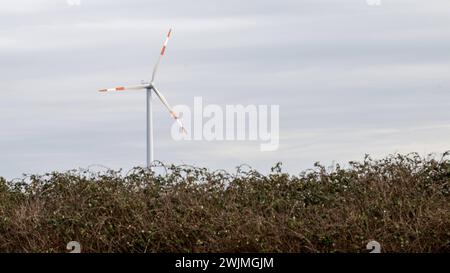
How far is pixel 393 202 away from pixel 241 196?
2.43 m

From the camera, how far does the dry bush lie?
12523mm

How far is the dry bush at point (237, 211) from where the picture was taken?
1252cm

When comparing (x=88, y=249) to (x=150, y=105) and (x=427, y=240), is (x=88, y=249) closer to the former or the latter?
(x=427, y=240)

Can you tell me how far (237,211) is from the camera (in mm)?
13211

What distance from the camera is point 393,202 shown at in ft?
44.1
